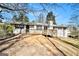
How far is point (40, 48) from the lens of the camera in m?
1.94

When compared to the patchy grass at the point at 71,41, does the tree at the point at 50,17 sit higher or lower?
higher

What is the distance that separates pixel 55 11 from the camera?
197 centimetres

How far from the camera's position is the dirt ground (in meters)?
1.92

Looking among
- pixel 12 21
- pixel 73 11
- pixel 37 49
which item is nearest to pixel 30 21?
pixel 12 21

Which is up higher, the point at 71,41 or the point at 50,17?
the point at 50,17

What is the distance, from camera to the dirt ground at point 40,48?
192 cm

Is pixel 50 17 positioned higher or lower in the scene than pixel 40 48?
higher

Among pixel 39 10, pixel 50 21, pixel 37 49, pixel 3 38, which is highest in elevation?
pixel 39 10

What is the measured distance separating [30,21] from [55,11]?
0.30m

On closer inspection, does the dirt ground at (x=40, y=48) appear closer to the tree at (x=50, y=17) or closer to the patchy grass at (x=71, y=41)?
the patchy grass at (x=71, y=41)

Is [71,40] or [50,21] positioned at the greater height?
[50,21]

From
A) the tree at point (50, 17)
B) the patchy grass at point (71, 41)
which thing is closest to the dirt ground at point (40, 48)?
the patchy grass at point (71, 41)

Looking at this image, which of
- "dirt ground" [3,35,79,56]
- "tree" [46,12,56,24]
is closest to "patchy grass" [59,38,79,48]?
"dirt ground" [3,35,79,56]

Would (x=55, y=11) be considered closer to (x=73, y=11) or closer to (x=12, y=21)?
(x=73, y=11)
